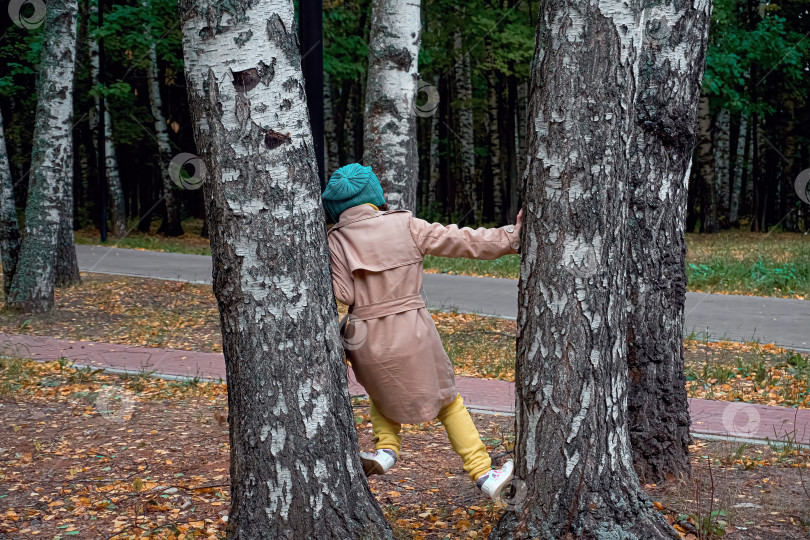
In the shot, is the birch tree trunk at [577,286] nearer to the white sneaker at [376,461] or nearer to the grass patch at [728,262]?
the white sneaker at [376,461]

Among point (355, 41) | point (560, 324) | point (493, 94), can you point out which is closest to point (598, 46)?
point (560, 324)

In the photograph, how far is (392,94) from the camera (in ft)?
26.4

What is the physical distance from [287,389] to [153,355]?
5.23 meters

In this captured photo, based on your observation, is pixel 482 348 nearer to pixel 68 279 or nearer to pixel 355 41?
pixel 68 279

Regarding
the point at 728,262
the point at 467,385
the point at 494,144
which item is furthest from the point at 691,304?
the point at 494,144

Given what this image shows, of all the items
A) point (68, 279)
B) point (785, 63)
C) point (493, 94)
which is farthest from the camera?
point (493, 94)

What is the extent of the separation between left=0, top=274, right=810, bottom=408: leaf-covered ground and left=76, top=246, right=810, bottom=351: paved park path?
1.70ft

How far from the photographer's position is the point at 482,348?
8.14 meters

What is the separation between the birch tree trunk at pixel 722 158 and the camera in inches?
984

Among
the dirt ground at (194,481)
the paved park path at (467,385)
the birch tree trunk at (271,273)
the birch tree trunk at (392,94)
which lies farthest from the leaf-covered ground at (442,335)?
the birch tree trunk at (271,273)


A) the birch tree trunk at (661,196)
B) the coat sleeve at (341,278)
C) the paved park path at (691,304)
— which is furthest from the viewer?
the paved park path at (691,304)

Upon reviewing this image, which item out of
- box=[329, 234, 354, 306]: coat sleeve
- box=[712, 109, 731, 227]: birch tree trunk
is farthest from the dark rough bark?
box=[712, 109, 731, 227]: birch tree trunk

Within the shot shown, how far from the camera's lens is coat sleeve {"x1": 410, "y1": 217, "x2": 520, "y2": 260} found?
135 inches

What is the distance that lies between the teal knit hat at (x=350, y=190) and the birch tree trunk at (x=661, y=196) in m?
1.25
